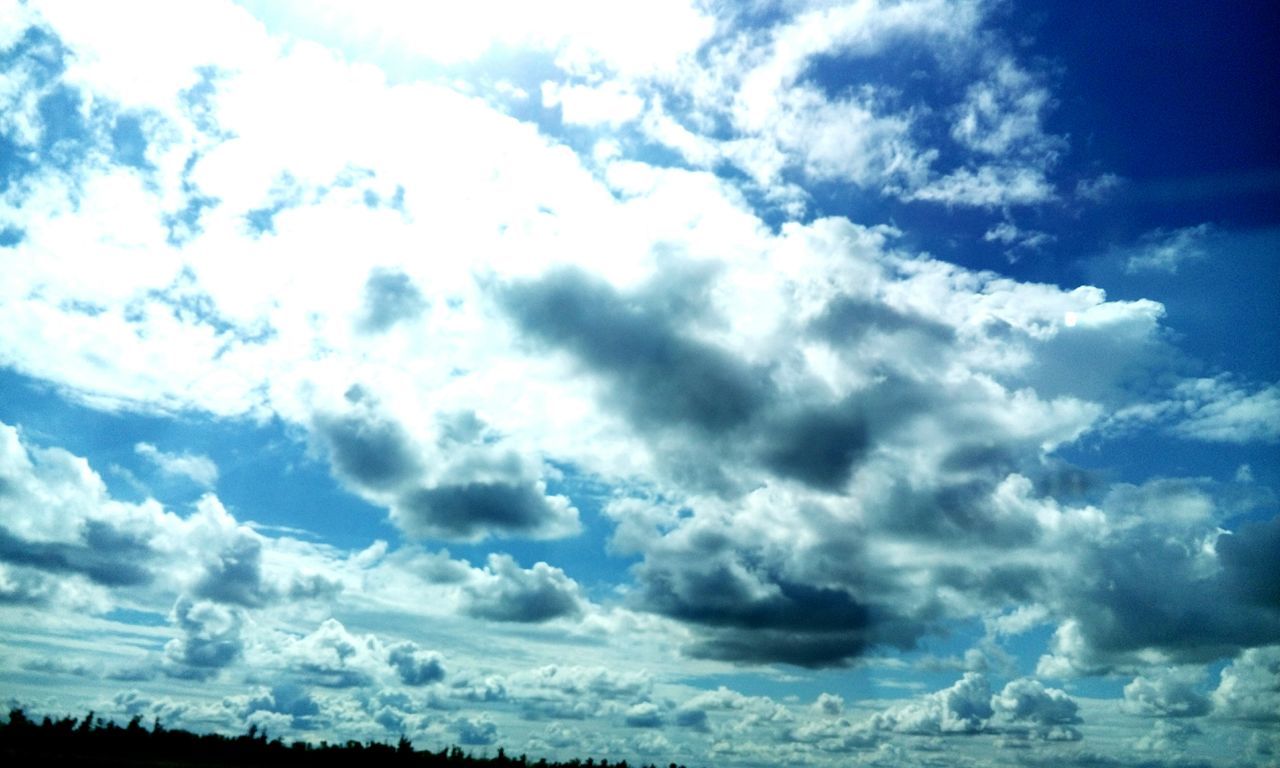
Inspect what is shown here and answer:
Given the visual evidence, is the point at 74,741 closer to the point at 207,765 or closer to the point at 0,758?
the point at 207,765

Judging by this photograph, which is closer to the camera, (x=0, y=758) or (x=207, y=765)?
(x=0, y=758)

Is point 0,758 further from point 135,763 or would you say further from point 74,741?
point 74,741

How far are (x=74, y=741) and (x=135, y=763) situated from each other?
33.1m

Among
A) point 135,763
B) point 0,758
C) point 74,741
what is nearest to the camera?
point 0,758

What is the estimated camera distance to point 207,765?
18262 centimetres

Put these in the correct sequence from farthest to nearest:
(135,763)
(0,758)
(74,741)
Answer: (74,741)
(135,763)
(0,758)

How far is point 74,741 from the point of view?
182 metres

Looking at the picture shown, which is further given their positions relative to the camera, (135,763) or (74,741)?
(74,741)

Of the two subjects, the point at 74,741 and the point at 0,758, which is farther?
the point at 74,741

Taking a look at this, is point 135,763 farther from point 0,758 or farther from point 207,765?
point 0,758

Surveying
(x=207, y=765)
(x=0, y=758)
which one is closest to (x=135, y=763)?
(x=207, y=765)

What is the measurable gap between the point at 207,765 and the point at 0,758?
5965 centimetres

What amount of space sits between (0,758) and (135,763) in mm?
35704

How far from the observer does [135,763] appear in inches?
6334
